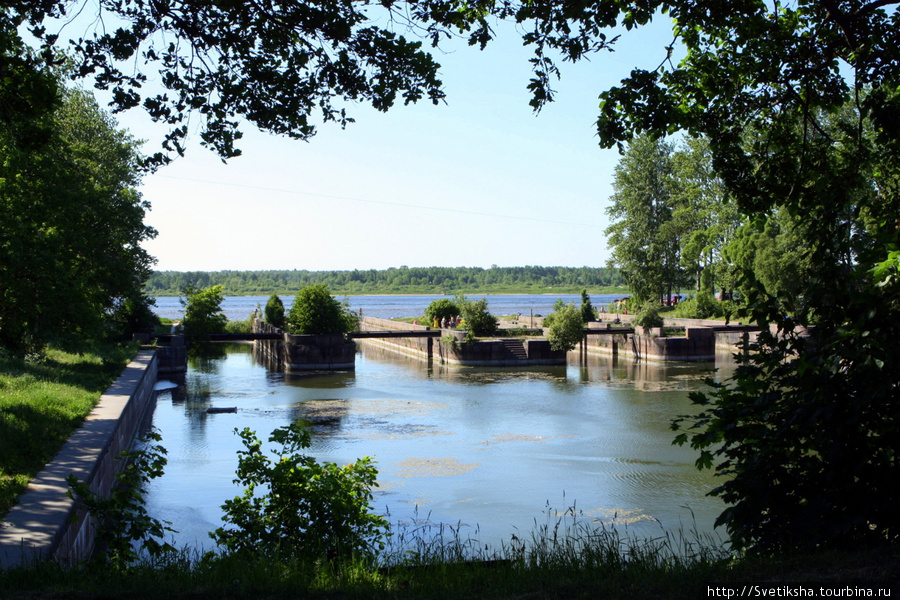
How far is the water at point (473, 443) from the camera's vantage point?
12.0m

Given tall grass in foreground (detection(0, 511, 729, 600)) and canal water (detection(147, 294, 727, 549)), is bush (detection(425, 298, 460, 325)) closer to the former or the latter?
canal water (detection(147, 294, 727, 549))

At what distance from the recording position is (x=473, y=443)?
17.9 metres

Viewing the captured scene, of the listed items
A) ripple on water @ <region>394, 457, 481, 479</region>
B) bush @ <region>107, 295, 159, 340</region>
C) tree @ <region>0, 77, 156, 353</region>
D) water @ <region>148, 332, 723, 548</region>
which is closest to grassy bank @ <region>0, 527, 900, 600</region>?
water @ <region>148, 332, 723, 548</region>

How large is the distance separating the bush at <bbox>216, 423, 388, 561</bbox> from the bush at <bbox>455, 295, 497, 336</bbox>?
31.7 meters

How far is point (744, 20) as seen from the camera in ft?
26.7

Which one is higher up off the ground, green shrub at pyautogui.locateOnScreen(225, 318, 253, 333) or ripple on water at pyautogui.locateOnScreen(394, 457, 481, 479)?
green shrub at pyautogui.locateOnScreen(225, 318, 253, 333)

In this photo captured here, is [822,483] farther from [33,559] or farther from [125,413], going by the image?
[125,413]

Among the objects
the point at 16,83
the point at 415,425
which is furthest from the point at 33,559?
the point at 415,425

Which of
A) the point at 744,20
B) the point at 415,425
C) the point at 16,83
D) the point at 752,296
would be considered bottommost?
the point at 415,425

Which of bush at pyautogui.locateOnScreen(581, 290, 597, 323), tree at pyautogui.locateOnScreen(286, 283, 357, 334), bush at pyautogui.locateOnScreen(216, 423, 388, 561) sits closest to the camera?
bush at pyautogui.locateOnScreen(216, 423, 388, 561)

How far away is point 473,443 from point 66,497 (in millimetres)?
10991

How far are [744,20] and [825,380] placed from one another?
14.6ft

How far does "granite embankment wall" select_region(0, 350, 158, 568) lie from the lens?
6.28 metres

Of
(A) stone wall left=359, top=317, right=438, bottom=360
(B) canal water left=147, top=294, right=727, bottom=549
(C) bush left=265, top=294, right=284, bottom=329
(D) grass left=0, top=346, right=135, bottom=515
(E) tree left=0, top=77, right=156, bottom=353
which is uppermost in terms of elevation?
(E) tree left=0, top=77, right=156, bottom=353
